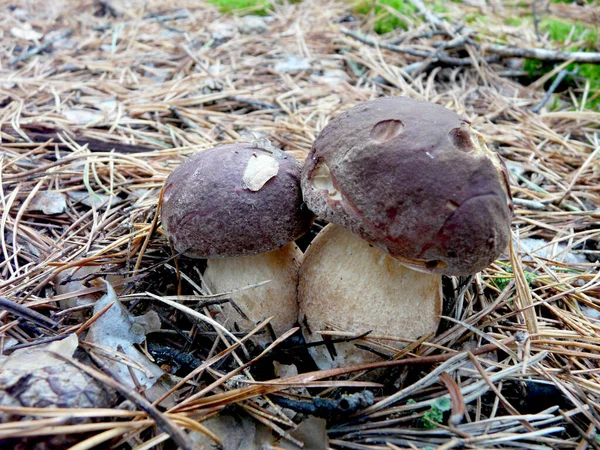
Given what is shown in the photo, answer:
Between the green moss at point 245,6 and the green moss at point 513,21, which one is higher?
the green moss at point 245,6

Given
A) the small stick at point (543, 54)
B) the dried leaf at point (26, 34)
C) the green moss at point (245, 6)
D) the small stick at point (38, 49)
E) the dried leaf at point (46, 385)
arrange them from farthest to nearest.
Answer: the green moss at point (245, 6)
the dried leaf at point (26, 34)
the small stick at point (38, 49)
the small stick at point (543, 54)
the dried leaf at point (46, 385)

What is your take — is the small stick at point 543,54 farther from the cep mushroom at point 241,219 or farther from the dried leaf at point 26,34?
the dried leaf at point 26,34

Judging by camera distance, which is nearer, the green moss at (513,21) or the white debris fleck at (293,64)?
the white debris fleck at (293,64)

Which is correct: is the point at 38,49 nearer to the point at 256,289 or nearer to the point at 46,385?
the point at 256,289

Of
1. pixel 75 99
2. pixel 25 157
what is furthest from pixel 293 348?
pixel 75 99

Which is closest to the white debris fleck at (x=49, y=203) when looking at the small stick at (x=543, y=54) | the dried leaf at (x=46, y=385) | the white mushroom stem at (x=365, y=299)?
the dried leaf at (x=46, y=385)

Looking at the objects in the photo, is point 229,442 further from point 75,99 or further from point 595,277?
point 75,99
